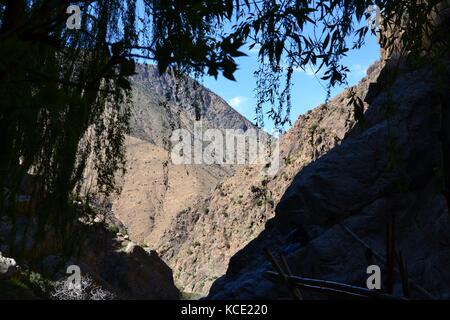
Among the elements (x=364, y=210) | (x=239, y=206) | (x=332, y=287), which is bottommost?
(x=332, y=287)

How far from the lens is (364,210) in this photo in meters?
12.0

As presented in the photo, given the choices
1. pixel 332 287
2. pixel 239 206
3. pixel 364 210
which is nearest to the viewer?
pixel 332 287

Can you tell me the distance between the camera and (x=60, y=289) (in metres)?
26.2

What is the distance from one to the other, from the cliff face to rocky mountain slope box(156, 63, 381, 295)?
1249 inches

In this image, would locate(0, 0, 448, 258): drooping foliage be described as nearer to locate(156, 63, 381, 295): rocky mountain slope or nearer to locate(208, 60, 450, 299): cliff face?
locate(208, 60, 450, 299): cliff face

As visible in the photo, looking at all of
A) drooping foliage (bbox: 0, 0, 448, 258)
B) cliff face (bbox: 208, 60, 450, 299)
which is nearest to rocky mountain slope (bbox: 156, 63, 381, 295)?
cliff face (bbox: 208, 60, 450, 299)

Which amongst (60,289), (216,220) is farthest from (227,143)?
(60,289)

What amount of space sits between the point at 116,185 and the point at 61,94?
2.46m

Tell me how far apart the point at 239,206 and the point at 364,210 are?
1720 inches

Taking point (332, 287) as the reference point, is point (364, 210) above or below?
above

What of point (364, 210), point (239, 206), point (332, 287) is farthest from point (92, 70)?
point (239, 206)

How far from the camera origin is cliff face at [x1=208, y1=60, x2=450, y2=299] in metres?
10.4

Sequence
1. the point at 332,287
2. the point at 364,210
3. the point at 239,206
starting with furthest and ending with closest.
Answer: the point at 239,206, the point at 364,210, the point at 332,287

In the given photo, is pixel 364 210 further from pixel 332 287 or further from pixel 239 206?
pixel 239 206
